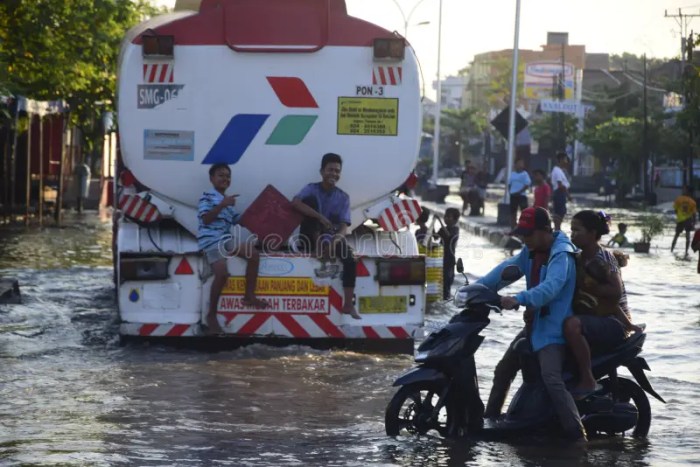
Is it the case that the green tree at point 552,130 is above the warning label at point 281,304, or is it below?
above

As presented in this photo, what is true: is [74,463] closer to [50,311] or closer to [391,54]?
[391,54]

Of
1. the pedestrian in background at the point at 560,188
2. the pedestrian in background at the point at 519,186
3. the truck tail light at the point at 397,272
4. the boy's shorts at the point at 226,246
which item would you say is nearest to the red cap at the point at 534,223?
the truck tail light at the point at 397,272

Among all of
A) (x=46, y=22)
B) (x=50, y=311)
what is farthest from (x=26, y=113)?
(x=50, y=311)

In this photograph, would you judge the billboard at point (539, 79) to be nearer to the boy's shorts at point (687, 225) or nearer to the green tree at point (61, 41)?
the green tree at point (61, 41)

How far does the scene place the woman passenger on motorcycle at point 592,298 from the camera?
809 cm

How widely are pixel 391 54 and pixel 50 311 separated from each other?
5.13m

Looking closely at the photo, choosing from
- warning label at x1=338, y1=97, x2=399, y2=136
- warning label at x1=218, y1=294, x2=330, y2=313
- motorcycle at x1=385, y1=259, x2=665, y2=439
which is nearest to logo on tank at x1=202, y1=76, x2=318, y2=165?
warning label at x1=338, y1=97, x2=399, y2=136

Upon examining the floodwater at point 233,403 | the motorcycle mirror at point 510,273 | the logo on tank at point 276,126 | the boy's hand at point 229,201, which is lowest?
the floodwater at point 233,403

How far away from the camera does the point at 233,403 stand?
964 centimetres

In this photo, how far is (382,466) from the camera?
302 inches

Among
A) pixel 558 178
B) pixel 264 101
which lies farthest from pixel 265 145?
pixel 558 178

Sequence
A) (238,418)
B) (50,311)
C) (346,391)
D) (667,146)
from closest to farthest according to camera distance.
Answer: (238,418) < (346,391) < (50,311) < (667,146)

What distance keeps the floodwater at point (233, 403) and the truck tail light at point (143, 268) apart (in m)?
0.69

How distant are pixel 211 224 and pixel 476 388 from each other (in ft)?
12.5
